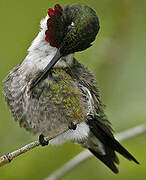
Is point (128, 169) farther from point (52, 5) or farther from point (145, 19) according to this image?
point (52, 5)

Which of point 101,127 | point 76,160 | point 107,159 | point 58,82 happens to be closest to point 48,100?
point 58,82

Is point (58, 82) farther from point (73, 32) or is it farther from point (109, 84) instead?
point (109, 84)

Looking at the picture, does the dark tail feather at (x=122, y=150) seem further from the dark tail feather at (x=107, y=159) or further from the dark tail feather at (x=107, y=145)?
the dark tail feather at (x=107, y=159)

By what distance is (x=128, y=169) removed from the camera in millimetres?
2912

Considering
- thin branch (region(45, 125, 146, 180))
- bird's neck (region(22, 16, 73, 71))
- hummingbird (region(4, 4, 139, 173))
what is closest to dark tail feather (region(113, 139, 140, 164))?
hummingbird (region(4, 4, 139, 173))

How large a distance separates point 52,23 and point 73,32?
31cm

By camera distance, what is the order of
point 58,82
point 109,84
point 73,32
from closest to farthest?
point 73,32, point 58,82, point 109,84

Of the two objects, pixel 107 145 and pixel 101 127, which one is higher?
pixel 101 127

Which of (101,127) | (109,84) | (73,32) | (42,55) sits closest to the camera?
(73,32)

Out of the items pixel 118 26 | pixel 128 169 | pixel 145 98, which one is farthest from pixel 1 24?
pixel 128 169

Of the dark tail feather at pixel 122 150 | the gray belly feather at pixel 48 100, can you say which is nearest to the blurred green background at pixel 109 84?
the dark tail feather at pixel 122 150

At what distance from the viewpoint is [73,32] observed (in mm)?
2500

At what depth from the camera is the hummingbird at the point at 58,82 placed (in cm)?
255

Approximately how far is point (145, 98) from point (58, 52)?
2.51 feet
